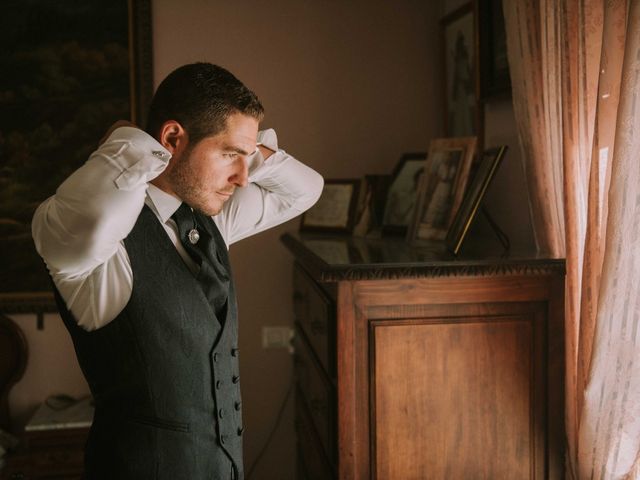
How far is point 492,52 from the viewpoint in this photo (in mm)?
2529

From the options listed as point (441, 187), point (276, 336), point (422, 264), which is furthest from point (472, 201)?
point (276, 336)

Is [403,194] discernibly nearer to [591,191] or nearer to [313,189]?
[313,189]

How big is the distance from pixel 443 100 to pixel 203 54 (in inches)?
42.6

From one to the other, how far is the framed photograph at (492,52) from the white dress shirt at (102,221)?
141 cm

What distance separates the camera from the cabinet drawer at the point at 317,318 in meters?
1.91

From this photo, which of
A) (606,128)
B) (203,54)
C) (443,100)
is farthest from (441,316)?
(203,54)

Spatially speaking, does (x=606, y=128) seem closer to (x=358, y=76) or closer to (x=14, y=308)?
(x=358, y=76)

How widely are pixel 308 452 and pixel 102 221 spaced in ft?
5.59

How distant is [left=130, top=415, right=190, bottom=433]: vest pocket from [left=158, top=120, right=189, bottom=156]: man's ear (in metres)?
0.52

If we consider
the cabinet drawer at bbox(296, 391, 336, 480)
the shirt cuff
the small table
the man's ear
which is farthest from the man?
the small table

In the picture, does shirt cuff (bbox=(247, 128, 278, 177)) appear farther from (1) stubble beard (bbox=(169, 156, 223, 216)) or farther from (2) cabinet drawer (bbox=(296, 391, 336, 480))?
(2) cabinet drawer (bbox=(296, 391, 336, 480))

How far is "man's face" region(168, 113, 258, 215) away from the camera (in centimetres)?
139

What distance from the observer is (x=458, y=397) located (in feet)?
6.03

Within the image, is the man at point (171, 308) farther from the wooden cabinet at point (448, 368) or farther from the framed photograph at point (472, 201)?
the framed photograph at point (472, 201)
